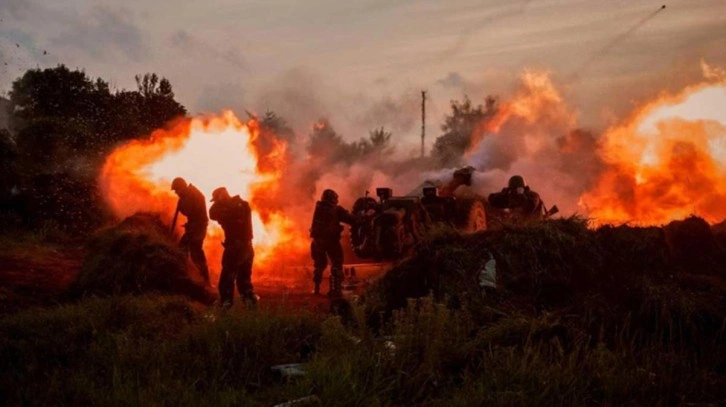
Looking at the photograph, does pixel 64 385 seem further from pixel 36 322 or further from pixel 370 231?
pixel 370 231

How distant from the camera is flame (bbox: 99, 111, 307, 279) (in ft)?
57.2

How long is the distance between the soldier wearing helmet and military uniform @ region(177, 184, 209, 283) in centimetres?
630

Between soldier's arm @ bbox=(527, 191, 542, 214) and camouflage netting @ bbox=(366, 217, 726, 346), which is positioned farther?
soldier's arm @ bbox=(527, 191, 542, 214)

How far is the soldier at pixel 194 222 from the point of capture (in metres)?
13.3

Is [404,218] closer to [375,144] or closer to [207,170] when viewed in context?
[207,170]

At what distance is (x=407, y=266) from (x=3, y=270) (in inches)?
310

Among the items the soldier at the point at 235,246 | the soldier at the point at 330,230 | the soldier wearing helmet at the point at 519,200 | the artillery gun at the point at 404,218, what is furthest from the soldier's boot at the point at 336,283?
the soldier wearing helmet at the point at 519,200

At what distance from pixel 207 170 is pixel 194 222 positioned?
14.6 feet

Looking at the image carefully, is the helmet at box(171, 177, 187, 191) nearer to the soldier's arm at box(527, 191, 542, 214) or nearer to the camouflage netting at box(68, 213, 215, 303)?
the camouflage netting at box(68, 213, 215, 303)

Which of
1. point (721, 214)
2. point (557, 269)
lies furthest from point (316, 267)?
point (721, 214)

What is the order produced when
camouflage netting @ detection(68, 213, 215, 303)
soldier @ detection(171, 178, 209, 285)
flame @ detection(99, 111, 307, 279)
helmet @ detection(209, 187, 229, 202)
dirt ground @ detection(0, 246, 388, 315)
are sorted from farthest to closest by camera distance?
flame @ detection(99, 111, 307, 279)
soldier @ detection(171, 178, 209, 285)
helmet @ detection(209, 187, 229, 202)
camouflage netting @ detection(68, 213, 215, 303)
dirt ground @ detection(0, 246, 388, 315)

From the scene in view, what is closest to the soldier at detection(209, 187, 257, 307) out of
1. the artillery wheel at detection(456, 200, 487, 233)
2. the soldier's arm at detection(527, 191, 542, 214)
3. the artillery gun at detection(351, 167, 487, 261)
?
the artillery gun at detection(351, 167, 487, 261)

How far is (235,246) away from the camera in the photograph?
11.5 meters

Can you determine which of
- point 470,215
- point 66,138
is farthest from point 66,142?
point 470,215
